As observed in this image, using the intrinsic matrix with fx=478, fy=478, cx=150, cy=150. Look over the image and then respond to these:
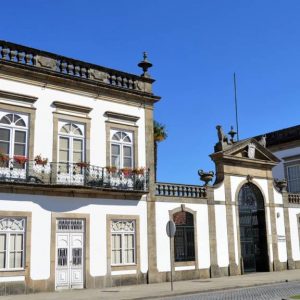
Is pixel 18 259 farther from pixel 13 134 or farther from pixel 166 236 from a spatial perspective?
pixel 166 236

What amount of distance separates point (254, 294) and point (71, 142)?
905cm

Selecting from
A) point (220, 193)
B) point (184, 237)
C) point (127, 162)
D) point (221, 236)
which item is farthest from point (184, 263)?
point (127, 162)

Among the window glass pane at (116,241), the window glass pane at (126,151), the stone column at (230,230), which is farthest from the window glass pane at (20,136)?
the stone column at (230,230)

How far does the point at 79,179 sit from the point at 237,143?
9.53 m

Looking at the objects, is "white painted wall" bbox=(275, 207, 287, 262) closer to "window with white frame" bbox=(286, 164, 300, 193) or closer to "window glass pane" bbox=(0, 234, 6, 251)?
"window with white frame" bbox=(286, 164, 300, 193)

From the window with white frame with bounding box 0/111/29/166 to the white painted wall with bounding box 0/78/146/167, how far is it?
1.46ft

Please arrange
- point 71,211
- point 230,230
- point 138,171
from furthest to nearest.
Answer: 1. point 230,230
2. point 138,171
3. point 71,211

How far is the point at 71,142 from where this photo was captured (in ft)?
62.8

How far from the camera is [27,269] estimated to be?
16.9m

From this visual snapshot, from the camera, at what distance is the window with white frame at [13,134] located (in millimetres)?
17547

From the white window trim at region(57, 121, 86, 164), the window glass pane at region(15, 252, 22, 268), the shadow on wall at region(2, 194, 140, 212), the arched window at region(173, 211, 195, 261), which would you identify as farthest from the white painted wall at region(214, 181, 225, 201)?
the window glass pane at region(15, 252, 22, 268)

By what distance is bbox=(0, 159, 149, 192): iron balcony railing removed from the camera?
17.2 meters

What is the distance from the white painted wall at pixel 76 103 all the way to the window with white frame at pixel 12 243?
2748 mm

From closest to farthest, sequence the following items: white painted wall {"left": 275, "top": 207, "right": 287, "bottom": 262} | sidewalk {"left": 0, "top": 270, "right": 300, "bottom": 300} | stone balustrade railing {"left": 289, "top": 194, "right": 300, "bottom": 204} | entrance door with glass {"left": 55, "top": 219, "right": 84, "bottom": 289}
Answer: sidewalk {"left": 0, "top": 270, "right": 300, "bottom": 300}, entrance door with glass {"left": 55, "top": 219, "right": 84, "bottom": 289}, white painted wall {"left": 275, "top": 207, "right": 287, "bottom": 262}, stone balustrade railing {"left": 289, "top": 194, "right": 300, "bottom": 204}
